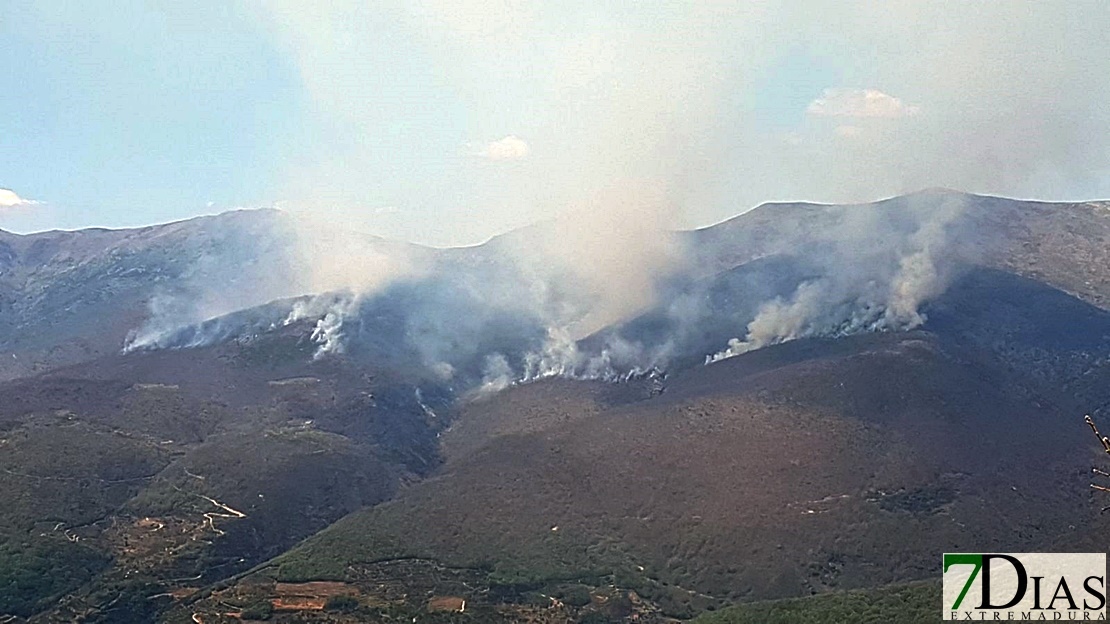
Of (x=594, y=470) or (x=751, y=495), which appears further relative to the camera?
(x=594, y=470)

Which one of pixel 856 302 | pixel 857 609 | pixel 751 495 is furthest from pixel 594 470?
pixel 856 302

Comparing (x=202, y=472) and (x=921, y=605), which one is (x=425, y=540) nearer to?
(x=202, y=472)

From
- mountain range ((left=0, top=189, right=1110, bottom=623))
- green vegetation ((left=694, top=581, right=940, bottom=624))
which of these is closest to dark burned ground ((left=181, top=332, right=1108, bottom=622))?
mountain range ((left=0, top=189, right=1110, bottom=623))

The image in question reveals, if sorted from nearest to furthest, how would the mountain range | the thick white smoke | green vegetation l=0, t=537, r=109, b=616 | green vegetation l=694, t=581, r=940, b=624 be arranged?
green vegetation l=694, t=581, r=940, b=624
green vegetation l=0, t=537, r=109, b=616
the mountain range
the thick white smoke

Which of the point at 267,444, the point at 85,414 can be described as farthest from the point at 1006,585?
the point at 85,414

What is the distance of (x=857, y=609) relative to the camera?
7162cm

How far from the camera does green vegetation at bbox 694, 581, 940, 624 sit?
68000mm

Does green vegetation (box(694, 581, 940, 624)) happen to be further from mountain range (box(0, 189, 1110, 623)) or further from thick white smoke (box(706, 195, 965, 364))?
thick white smoke (box(706, 195, 965, 364))

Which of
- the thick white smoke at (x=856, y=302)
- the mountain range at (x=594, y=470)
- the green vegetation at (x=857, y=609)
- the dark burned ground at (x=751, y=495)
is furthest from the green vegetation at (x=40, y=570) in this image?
the thick white smoke at (x=856, y=302)

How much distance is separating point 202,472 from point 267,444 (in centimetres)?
1246

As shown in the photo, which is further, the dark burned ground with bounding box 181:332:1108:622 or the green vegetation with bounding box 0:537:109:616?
the dark burned ground with bounding box 181:332:1108:622

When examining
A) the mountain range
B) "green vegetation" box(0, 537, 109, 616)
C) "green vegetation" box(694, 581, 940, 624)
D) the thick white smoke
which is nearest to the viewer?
"green vegetation" box(694, 581, 940, 624)

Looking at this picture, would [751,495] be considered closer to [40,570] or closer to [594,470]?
[594,470]

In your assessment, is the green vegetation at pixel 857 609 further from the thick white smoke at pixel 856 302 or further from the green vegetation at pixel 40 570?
the thick white smoke at pixel 856 302
